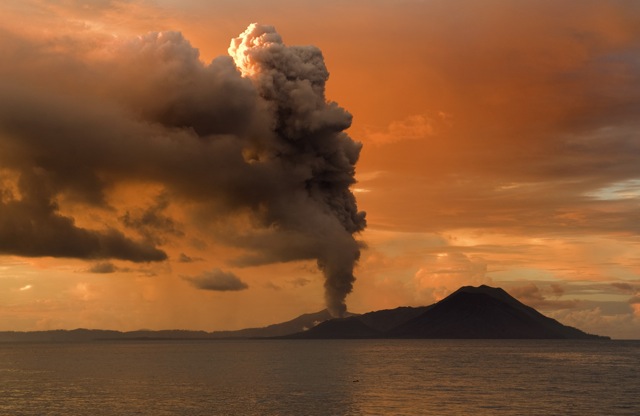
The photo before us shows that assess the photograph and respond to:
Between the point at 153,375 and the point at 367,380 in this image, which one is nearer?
the point at 367,380

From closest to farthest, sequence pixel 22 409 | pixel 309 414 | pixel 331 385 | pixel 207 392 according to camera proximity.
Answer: pixel 309 414, pixel 22 409, pixel 207 392, pixel 331 385

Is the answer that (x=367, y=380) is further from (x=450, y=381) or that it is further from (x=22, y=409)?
(x=22, y=409)

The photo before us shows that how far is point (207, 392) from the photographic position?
105 metres

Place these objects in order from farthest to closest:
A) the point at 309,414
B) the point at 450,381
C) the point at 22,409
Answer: the point at 450,381 < the point at 22,409 < the point at 309,414

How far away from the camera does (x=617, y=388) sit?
117 m

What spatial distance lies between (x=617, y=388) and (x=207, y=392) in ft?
218

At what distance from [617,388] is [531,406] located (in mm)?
36597

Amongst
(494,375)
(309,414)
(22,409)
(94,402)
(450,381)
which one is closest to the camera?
(309,414)

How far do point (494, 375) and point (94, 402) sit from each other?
8102 centimetres

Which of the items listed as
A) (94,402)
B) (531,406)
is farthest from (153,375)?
(531,406)

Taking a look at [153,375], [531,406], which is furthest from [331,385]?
[153,375]

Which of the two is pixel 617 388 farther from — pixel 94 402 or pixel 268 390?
pixel 94 402

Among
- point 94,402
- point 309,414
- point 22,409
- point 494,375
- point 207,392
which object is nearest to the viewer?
point 309,414

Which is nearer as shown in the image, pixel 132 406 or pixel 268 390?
pixel 132 406
